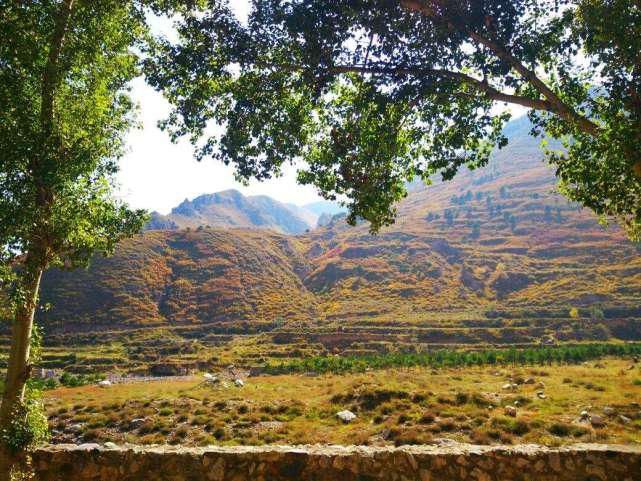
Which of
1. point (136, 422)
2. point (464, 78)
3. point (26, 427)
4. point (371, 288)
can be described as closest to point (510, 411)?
point (464, 78)

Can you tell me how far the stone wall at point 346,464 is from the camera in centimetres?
798

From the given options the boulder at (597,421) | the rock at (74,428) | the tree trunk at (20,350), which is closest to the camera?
the tree trunk at (20,350)

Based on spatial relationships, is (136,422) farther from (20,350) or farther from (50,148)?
(50,148)

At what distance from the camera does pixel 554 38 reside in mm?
10336

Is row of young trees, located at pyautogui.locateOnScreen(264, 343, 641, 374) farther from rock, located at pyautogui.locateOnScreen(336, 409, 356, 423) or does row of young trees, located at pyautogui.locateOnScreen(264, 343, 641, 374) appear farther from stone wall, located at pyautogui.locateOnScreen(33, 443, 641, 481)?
stone wall, located at pyautogui.locateOnScreen(33, 443, 641, 481)

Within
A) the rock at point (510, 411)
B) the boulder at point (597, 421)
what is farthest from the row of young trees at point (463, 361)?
the boulder at point (597, 421)

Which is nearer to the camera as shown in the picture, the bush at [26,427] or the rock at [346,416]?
the bush at [26,427]

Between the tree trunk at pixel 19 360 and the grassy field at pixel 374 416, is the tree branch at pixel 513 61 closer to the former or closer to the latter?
the tree trunk at pixel 19 360

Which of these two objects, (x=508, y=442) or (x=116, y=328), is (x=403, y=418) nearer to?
(x=508, y=442)

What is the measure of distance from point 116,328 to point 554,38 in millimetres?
104013

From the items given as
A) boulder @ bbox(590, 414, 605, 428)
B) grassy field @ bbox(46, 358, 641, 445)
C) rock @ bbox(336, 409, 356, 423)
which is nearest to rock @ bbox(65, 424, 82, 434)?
grassy field @ bbox(46, 358, 641, 445)

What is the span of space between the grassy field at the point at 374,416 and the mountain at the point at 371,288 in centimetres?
5499

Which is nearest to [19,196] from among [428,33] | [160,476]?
[160,476]

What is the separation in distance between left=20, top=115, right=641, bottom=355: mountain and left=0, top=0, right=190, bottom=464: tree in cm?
7598
